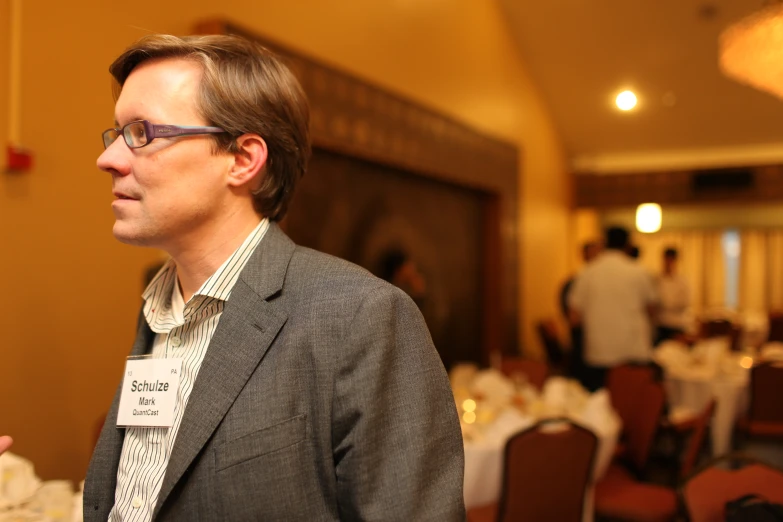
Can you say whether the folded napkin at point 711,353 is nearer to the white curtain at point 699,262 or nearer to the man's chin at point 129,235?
the man's chin at point 129,235

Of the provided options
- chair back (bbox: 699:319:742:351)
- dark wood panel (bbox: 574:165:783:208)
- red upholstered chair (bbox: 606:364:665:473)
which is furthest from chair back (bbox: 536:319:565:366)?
red upholstered chair (bbox: 606:364:665:473)

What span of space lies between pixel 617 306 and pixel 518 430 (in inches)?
100

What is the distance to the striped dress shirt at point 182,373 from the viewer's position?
1200mm

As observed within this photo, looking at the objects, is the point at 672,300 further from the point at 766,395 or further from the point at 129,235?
the point at 129,235

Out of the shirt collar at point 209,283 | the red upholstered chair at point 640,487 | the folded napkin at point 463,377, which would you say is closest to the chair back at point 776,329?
the folded napkin at point 463,377

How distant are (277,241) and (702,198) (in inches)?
424

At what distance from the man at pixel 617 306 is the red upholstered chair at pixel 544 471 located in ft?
8.78

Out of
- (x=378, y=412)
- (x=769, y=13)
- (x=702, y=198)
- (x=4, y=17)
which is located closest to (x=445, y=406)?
(x=378, y=412)

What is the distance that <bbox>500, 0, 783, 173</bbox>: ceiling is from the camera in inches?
326

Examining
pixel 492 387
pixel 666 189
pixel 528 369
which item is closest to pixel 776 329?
pixel 666 189

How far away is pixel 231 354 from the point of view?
1.13 m

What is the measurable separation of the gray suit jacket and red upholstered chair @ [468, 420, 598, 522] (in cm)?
177

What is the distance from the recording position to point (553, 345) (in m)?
8.58

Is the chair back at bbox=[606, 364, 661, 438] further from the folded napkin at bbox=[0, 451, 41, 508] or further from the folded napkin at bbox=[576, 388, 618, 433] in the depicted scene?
the folded napkin at bbox=[0, 451, 41, 508]
